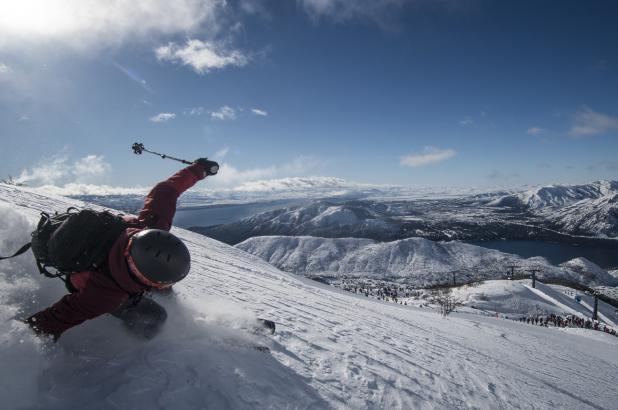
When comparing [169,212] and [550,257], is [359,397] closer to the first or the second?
[169,212]

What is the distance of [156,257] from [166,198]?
246cm

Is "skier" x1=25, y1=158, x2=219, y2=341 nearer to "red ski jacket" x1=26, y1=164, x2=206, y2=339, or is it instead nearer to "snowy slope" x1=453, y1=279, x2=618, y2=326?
"red ski jacket" x1=26, y1=164, x2=206, y2=339

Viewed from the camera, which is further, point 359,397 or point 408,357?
point 408,357

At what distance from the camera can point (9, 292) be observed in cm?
352

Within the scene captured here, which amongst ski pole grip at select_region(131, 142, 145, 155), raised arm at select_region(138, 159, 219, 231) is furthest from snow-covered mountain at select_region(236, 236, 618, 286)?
raised arm at select_region(138, 159, 219, 231)

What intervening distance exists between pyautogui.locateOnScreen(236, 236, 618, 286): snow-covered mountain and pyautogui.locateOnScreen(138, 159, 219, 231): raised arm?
116 metres

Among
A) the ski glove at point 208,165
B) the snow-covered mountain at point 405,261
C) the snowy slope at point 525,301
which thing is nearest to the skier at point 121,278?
the ski glove at point 208,165

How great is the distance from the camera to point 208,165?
609 cm

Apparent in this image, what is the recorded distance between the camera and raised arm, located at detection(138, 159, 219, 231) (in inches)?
180

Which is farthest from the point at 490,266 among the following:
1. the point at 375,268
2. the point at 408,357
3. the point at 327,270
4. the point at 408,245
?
the point at 408,357

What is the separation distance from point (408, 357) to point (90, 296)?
18.6 ft

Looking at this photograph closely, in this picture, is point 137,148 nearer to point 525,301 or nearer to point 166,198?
point 166,198

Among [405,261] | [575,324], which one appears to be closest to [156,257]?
[575,324]

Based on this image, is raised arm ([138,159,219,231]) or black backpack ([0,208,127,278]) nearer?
black backpack ([0,208,127,278])
